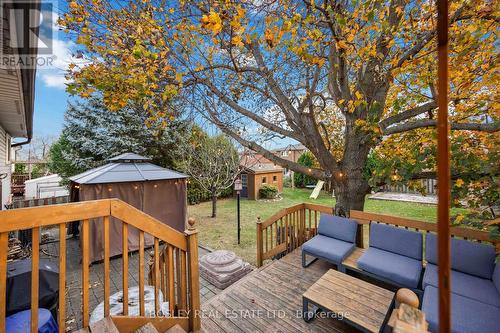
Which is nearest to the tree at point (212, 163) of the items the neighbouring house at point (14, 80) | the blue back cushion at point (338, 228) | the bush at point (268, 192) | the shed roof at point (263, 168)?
the shed roof at point (263, 168)

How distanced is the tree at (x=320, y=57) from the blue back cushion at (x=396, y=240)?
658mm

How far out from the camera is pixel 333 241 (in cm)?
441

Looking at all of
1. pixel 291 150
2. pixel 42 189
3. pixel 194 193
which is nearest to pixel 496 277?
pixel 291 150

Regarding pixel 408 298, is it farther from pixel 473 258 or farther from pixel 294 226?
pixel 294 226

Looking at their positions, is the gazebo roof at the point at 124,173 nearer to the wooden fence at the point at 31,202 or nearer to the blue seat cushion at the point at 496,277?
the wooden fence at the point at 31,202

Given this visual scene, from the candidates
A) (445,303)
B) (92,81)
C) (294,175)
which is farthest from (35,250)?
(294,175)

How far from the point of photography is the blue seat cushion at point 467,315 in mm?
2256

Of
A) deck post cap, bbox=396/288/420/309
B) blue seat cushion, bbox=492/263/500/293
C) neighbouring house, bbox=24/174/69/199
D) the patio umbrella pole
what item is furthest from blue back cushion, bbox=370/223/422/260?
neighbouring house, bbox=24/174/69/199

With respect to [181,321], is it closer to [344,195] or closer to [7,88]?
[344,195]

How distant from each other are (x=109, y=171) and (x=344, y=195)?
6.21m

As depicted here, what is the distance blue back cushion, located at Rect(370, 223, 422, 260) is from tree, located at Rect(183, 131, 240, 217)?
23.7 ft

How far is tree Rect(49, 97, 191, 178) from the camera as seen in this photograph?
9.60 metres

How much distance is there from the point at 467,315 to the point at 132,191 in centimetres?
710

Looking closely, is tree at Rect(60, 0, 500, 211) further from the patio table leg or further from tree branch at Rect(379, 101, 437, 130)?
the patio table leg
